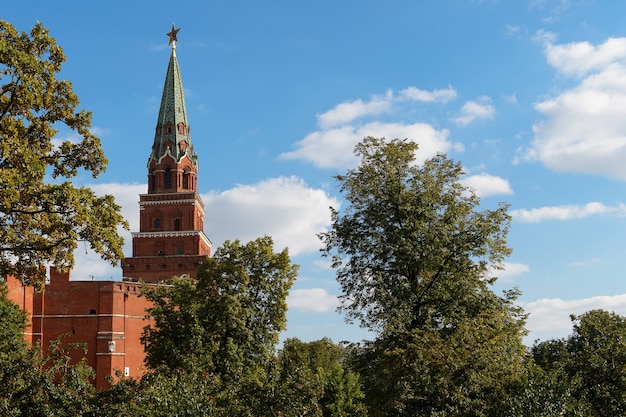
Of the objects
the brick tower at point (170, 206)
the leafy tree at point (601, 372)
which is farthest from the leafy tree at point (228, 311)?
the brick tower at point (170, 206)

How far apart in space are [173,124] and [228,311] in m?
46.8

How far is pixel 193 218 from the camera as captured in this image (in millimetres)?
73562

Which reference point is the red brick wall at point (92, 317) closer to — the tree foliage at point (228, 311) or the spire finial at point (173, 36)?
the tree foliage at point (228, 311)

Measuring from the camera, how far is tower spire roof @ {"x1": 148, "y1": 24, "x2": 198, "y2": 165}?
74.9 metres

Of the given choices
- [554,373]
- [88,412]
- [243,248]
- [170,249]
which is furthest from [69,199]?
[170,249]

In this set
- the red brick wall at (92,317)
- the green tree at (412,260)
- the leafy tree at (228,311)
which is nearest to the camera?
the green tree at (412,260)

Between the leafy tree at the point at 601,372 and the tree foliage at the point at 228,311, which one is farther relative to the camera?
the tree foliage at the point at 228,311

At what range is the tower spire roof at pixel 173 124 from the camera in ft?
246

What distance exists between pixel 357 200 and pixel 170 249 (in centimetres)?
4997

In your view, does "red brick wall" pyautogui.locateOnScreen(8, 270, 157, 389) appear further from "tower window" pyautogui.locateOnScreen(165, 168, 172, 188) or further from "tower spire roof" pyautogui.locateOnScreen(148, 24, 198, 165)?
"tower spire roof" pyautogui.locateOnScreen(148, 24, 198, 165)

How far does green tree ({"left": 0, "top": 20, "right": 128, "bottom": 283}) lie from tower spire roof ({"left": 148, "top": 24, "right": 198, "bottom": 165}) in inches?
2130

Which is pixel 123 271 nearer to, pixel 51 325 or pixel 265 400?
pixel 51 325

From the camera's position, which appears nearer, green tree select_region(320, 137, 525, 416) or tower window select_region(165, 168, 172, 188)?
green tree select_region(320, 137, 525, 416)

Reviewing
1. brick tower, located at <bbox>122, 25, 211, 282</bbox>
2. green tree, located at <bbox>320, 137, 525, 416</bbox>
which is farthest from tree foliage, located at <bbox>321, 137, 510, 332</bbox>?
brick tower, located at <bbox>122, 25, 211, 282</bbox>
